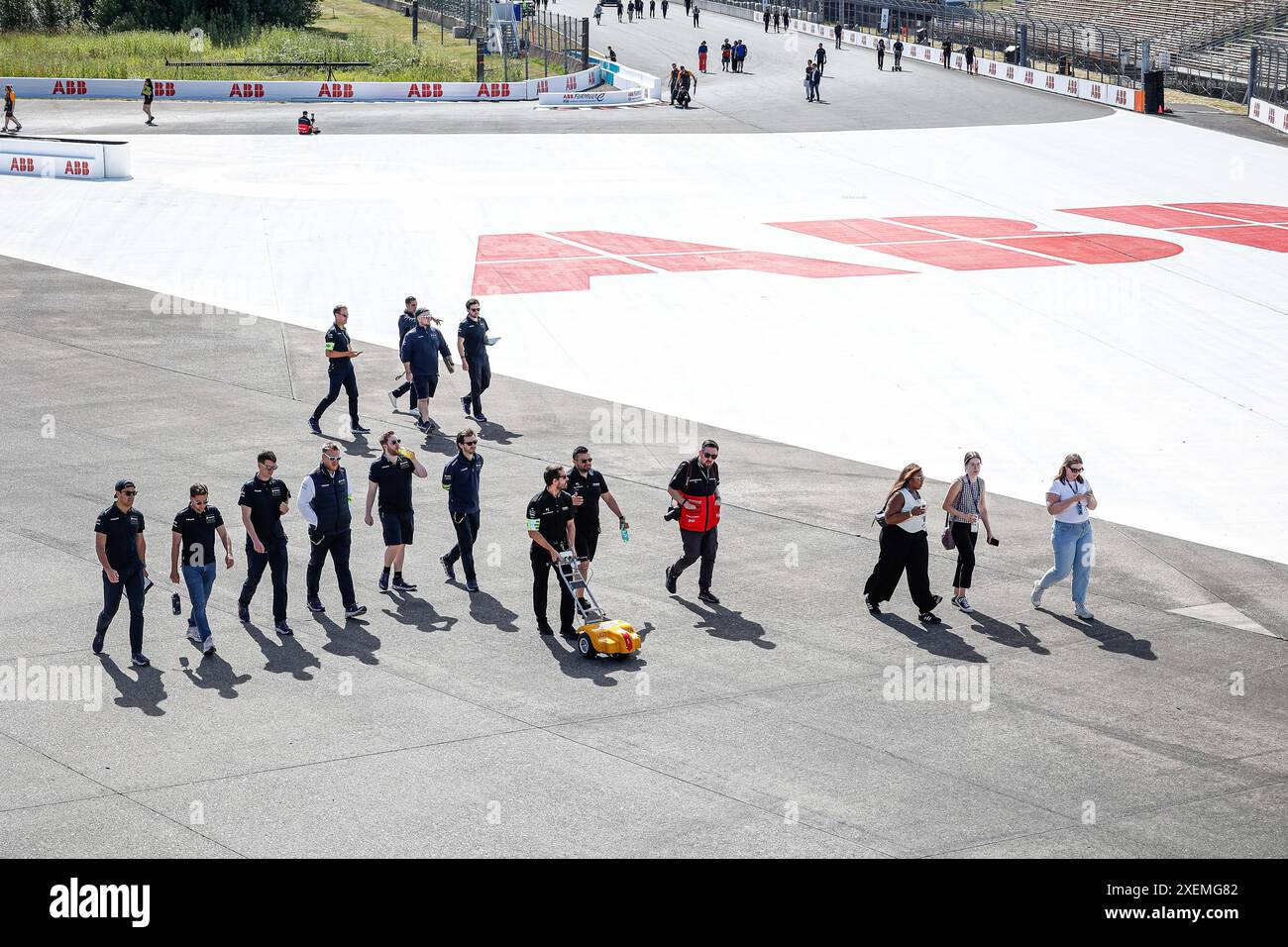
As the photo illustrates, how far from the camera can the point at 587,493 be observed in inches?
511

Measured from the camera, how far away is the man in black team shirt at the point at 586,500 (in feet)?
42.4

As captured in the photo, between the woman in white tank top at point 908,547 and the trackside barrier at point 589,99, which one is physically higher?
the trackside barrier at point 589,99

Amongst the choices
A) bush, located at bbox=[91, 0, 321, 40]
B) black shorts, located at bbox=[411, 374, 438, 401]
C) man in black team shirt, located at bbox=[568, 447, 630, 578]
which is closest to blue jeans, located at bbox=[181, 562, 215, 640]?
man in black team shirt, located at bbox=[568, 447, 630, 578]

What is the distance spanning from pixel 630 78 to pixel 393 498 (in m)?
49.3

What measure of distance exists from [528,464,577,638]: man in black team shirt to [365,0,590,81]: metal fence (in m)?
48.8

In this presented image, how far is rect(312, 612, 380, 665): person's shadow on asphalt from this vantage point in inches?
473

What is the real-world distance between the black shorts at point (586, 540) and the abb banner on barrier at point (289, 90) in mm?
44940

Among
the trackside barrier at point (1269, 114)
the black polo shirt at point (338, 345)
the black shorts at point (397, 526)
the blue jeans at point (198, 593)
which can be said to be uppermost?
the trackside barrier at point (1269, 114)

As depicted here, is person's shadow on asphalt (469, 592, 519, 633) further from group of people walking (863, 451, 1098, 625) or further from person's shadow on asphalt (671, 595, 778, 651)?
group of people walking (863, 451, 1098, 625)

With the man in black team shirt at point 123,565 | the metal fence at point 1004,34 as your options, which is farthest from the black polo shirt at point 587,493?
the metal fence at point 1004,34

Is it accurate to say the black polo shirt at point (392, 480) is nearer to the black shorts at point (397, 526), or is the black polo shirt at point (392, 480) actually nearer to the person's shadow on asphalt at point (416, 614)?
the black shorts at point (397, 526)

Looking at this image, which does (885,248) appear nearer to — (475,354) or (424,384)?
(475,354)
